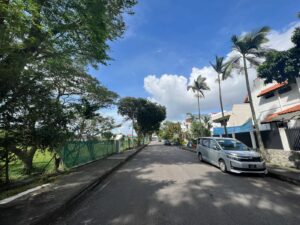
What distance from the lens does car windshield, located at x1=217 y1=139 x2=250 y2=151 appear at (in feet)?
30.4

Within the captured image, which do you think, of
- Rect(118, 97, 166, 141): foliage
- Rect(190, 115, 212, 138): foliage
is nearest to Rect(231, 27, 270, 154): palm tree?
Rect(190, 115, 212, 138): foliage

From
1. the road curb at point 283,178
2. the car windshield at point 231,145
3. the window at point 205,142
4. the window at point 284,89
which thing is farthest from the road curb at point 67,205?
the window at point 284,89

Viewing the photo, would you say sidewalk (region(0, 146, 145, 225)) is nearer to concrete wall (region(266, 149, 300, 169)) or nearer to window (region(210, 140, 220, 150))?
window (region(210, 140, 220, 150))

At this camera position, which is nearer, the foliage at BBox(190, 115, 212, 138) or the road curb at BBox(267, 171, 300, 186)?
the road curb at BBox(267, 171, 300, 186)

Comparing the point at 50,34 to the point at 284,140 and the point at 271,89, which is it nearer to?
the point at 284,140

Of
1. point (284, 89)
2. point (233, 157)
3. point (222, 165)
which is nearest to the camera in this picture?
point (233, 157)

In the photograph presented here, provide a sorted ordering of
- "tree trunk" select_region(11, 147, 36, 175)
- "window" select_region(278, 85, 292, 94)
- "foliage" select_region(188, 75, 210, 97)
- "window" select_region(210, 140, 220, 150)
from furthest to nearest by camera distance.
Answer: "foliage" select_region(188, 75, 210, 97) → "window" select_region(278, 85, 292, 94) → "window" select_region(210, 140, 220, 150) → "tree trunk" select_region(11, 147, 36, 175)

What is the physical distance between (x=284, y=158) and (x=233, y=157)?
14.2ft

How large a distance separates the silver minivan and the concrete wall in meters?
2.38

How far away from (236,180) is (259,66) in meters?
9.15

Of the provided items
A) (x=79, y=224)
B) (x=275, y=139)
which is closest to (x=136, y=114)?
(x=275, y=139)

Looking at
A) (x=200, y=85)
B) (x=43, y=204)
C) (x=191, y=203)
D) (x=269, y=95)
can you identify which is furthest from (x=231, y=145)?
(x=200, y=85)

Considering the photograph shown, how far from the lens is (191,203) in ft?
15.4

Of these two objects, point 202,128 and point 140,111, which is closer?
point 202,128
